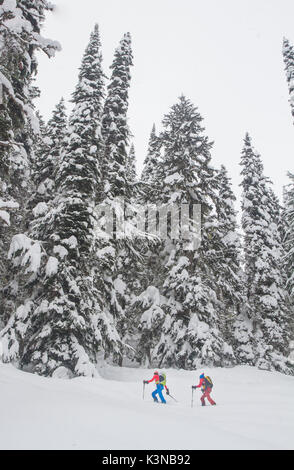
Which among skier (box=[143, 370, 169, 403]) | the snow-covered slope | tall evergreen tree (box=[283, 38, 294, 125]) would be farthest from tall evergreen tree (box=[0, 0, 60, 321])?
tall evergreen tree (box=[283, 38, 294, 125])

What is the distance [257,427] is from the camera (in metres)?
8.63

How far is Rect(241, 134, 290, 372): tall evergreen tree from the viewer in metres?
23.8

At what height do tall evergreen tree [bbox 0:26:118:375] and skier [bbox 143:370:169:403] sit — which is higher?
tall evergreen tree [bbox 0:26:118:375]

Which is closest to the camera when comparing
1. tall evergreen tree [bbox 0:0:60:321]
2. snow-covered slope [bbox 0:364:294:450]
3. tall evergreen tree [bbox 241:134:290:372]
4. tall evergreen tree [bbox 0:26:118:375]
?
snow-covered slope [bbox 0:364:294:450]

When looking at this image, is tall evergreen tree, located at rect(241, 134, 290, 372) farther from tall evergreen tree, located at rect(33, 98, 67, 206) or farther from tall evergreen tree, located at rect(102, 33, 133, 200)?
tall evergreen tree, located at rect(33, 98, 67, 206)

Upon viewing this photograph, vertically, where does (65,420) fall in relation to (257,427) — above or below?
above

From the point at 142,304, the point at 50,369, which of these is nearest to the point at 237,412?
the point at 50,369

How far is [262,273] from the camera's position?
25.1 metres

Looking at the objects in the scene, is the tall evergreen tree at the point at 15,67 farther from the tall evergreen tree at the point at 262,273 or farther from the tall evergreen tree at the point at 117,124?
the tall evergreen tree at the point at 262,273

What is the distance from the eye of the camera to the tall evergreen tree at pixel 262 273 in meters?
23.8

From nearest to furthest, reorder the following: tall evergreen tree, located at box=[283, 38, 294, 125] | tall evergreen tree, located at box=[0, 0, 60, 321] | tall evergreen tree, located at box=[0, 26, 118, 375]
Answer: tall evergreen tree, located at box=[0, 0, 60, 321], tall evergreen tree, located at box=[0, 26, 118, 375], tall evergreen tree, located at box=[283, 38, 294, 125]

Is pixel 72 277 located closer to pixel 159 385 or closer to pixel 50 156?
pixel 159 385
